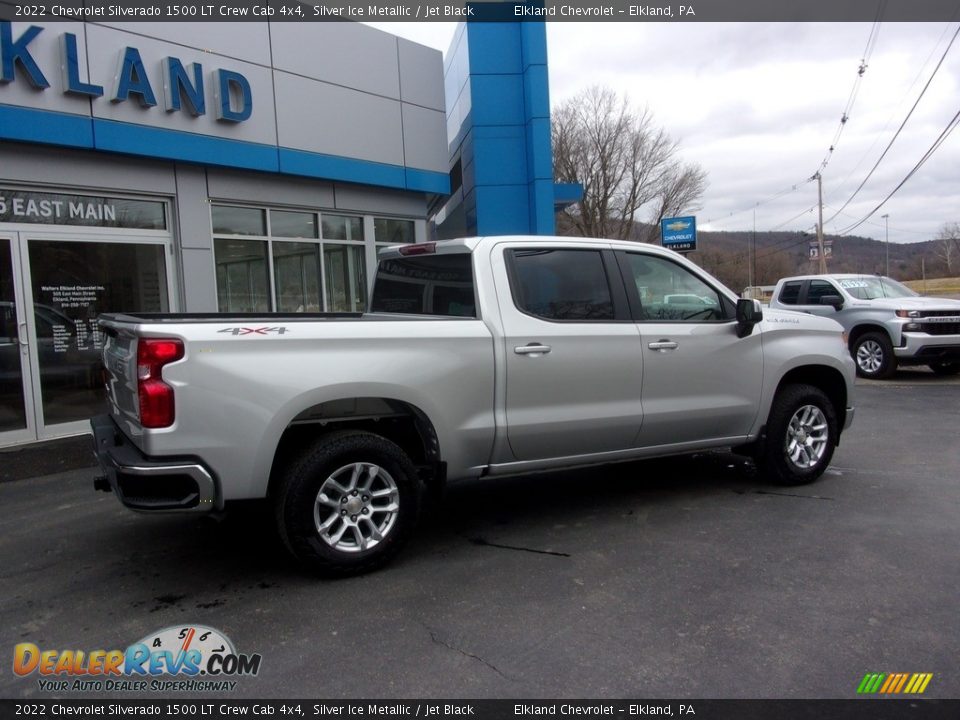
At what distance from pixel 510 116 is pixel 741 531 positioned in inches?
444

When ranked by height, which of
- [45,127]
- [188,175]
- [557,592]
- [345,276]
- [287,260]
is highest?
[45,127]

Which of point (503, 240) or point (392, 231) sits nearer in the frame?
point (503, 240)

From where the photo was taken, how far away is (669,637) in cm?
331

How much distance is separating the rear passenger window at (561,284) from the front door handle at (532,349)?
227 mm

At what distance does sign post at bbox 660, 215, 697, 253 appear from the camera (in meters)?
21.6

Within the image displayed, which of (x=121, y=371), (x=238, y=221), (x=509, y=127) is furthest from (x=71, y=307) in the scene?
(x=509, y=127)

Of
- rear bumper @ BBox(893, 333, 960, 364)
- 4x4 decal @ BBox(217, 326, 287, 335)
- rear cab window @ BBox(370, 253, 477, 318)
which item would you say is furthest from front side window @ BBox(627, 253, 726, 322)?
rear bumper @ BBox(893, 333, 960, 364)

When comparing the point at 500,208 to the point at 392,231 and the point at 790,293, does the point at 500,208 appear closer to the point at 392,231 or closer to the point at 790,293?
the point at 392,231

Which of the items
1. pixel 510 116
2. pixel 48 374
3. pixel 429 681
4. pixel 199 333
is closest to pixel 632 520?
pixel 429 681

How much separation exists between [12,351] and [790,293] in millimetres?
12858

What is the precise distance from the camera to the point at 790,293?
1423 cm

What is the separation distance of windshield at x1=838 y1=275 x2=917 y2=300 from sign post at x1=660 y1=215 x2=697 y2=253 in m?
8.20

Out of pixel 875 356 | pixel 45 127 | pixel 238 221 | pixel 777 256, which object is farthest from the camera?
pixel 777 256

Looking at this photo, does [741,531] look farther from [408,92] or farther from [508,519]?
[408,92]
